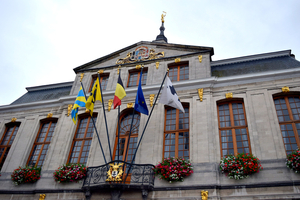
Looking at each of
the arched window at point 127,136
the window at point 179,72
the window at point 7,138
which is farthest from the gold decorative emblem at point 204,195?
the window at point 7,138

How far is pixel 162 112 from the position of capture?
13.1 metres

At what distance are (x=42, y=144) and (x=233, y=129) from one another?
10511 mm

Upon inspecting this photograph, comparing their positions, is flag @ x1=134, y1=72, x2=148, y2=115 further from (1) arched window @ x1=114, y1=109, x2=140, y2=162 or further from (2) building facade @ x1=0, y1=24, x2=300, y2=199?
(1) arched window @ x1=114, y1=109, x2=140, y2=162

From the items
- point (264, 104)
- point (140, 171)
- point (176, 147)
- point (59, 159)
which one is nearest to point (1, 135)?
point (59, 159)

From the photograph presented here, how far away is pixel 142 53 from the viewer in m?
16.7

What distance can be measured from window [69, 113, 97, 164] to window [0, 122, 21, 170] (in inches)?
185

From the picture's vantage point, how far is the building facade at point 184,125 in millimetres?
10430

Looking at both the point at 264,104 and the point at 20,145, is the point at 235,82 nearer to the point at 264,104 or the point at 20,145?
the point at 264,104

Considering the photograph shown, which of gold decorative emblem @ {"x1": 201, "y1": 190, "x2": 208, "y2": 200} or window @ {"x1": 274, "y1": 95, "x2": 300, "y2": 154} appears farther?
window @ {"x1": 274, "y1": 95, "x2": 300, "y2": 154}

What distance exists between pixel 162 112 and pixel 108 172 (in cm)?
400

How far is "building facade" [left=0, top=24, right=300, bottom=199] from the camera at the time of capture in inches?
411

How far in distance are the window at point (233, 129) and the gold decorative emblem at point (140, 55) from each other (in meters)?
5.44

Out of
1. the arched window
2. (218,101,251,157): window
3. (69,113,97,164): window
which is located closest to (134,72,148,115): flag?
the arched window

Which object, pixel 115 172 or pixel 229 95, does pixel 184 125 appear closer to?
pixel 229 95
